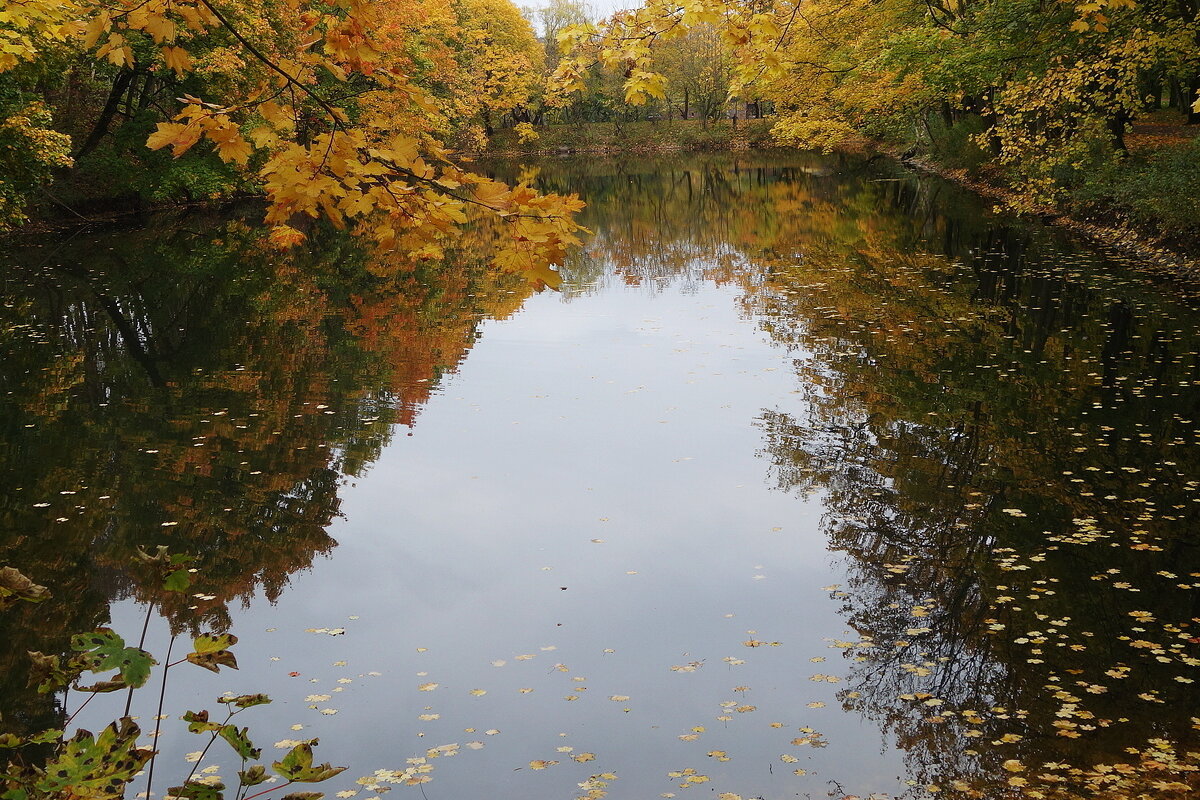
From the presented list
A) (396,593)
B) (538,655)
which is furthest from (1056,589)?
(396,593)

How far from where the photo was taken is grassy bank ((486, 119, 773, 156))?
76.0 metres

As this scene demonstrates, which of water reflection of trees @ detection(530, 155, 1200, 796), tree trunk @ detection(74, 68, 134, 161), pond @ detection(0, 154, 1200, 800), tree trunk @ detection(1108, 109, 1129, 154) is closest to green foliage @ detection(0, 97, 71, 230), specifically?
pond @ detection(0, 154, 1200, 800)

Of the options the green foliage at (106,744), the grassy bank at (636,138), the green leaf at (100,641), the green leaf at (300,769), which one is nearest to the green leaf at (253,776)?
the green foliage at (106,744)

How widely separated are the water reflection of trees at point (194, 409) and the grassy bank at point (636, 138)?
55.6m

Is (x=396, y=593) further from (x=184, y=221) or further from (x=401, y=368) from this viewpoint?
(x=184, y=221)

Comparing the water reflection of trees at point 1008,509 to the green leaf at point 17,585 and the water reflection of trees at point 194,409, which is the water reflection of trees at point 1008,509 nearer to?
the green leaf at point 17,585

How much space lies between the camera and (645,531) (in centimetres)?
857

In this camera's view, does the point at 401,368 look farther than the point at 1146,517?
Yes

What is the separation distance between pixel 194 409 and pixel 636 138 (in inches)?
2825

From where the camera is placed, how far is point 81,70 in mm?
31344

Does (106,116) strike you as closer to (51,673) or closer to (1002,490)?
(1002,490)

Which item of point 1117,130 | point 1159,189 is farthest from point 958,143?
point 1159,189

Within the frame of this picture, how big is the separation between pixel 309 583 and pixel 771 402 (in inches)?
248

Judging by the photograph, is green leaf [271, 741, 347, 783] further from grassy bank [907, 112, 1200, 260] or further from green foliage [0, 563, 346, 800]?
grassy bank [907, 112, 1200, 260]
